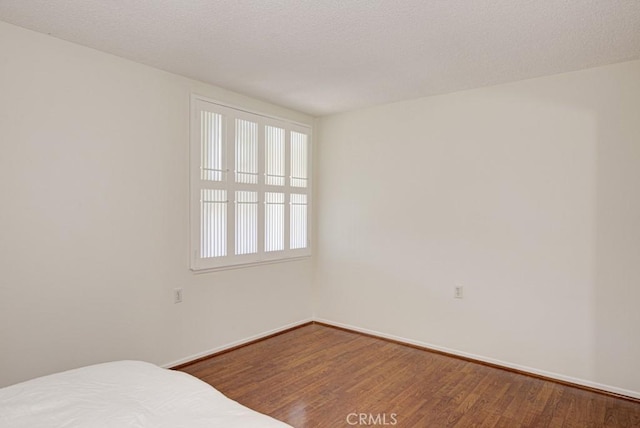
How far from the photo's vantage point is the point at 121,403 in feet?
4.66

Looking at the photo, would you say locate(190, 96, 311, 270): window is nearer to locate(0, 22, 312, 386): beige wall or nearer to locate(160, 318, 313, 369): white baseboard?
locate(0, 22, 312, 386): beige wall

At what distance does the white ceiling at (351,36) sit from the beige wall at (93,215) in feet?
0.85

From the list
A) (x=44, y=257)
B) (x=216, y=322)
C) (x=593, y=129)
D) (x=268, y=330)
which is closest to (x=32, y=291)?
(x=44, y=257)

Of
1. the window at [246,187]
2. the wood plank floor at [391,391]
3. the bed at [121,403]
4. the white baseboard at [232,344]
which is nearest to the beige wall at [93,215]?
the white baseboard at [232,344]

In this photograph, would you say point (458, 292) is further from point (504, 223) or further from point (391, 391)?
point (391, 391)

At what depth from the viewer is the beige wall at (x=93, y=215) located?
7.64 feet

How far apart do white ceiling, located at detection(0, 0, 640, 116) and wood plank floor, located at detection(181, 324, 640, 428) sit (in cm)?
245

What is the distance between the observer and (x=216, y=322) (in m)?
3.47

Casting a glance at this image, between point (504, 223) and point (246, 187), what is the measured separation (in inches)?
94.4

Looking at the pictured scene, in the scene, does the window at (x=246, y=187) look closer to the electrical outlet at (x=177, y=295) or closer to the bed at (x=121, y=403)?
the electrical outlet at (x=177, y=295)

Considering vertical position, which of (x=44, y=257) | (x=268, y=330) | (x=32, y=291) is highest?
(x=44, y=257)

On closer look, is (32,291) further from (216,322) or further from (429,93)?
(429,93)

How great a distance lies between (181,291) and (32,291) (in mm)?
1062

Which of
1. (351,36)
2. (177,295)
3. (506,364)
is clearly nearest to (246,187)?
(177,295)
